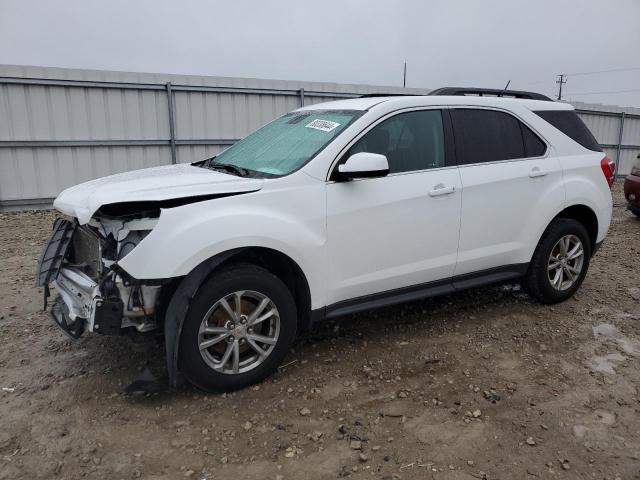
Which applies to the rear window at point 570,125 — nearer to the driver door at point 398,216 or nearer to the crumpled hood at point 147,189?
the driver door at point 398,216

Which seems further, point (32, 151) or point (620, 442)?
point (32, 151)

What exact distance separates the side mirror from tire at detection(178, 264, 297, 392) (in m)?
0.81

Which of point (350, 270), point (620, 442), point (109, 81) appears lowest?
point (620, 442)

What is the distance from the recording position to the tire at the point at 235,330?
116 inches

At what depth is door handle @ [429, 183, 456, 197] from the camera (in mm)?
3693

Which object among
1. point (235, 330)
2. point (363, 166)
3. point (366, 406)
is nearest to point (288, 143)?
point (363, 166)

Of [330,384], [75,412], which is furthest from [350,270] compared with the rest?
[75,412]

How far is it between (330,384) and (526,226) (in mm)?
2136

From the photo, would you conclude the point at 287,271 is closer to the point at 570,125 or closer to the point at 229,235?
the point at 229,235

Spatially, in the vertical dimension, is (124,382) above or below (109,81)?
below

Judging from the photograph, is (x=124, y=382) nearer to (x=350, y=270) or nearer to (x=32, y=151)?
(x=350, y=270)

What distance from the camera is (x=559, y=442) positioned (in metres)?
2.71

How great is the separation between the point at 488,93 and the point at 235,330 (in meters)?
3.03

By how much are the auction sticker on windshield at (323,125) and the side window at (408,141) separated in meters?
0.24
